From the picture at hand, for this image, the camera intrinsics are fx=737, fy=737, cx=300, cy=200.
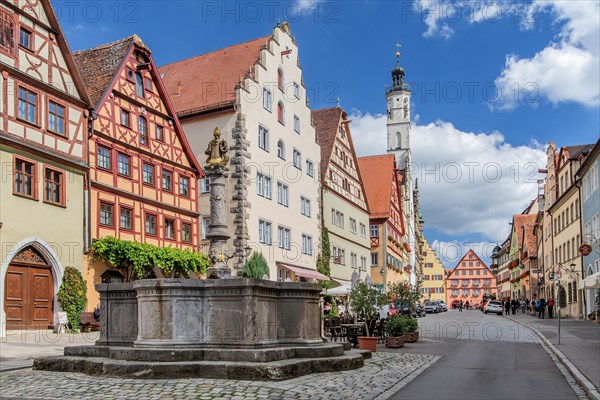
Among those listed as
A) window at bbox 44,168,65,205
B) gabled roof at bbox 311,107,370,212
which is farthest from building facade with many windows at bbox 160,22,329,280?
window at bbox 44,168,65,205

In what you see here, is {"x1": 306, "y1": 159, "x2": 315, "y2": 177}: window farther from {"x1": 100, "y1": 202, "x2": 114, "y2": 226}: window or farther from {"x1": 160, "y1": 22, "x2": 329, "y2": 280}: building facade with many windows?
{"x1": 100, "y1": 202, "x2": 114, "y2": 226}: window

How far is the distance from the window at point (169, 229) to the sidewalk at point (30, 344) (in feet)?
26.7

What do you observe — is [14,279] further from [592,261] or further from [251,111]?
[592,261]

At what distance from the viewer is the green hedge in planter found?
2836 centimetres

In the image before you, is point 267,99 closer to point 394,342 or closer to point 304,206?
point 304,206

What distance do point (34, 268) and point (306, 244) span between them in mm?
20980

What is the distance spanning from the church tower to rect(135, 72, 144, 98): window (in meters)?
62.6

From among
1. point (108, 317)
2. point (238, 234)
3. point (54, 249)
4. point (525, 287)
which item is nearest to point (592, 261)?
point (238, 234)

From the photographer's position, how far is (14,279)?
24469 mm

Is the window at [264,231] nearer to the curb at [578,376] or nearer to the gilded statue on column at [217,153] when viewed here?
the curb at [578,376]

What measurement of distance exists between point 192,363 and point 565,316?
143 feet

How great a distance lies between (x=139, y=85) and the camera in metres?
32.7

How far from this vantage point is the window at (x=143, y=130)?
32472 millimetres

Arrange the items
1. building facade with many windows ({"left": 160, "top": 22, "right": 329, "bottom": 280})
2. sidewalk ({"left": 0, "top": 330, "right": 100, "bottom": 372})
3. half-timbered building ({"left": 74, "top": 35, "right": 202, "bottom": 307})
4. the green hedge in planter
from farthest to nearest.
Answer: building facade with many windows ({"left": 160, "top": 22, "right": 329, "bottom": 280}) < half-timbered building ({"left": 74, "top": 35, "right": 202, "bottom": 307}) < the green hedge in planter < sidewalk ({"left": 0, "top": 330, "right": 100, "bottom": 372})
